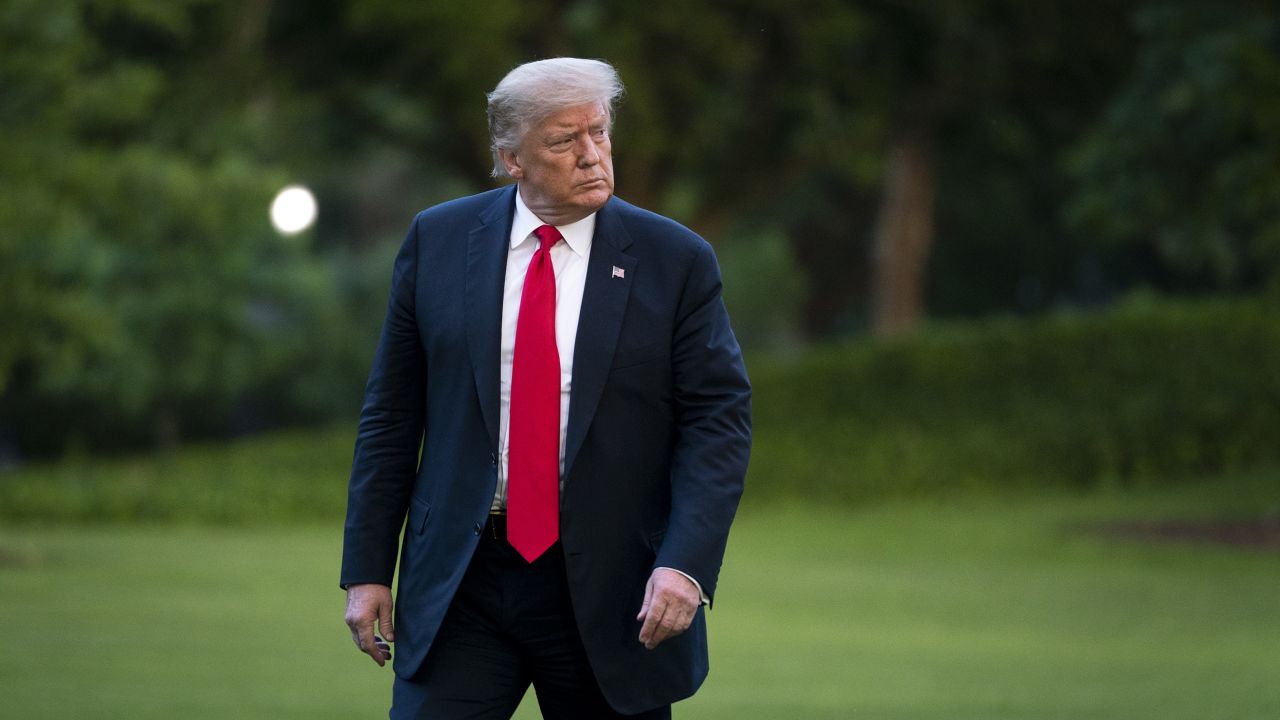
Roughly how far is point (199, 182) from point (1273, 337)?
1779 centimetres

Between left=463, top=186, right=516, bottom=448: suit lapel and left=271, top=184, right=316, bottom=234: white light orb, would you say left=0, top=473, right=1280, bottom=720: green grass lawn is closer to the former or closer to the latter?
left=271, top=184, right=316, bottom=234: white light orb

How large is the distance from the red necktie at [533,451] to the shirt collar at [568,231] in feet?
0.81

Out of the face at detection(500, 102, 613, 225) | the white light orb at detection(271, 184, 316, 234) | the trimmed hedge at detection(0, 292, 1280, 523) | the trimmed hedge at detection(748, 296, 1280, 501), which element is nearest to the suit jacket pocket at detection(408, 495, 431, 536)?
the face at detection(500, 102, 613, 225)

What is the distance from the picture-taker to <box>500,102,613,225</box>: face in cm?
402

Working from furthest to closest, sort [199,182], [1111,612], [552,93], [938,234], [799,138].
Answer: [938,234]
[799,138]
[199,182]
[1111,612]
[552,93]

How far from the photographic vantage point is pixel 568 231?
4.11m

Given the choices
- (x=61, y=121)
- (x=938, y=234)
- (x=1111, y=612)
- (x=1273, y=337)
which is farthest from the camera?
(x=938, y=234)

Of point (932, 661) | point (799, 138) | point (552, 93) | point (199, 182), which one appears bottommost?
point (932, 661)

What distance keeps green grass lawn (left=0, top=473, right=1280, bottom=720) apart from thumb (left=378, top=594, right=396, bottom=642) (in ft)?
17.3

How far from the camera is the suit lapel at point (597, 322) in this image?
3.94m

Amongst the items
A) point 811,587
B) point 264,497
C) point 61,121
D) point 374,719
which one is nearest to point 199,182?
point 61,121

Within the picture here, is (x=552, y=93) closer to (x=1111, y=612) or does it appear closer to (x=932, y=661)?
(x=932, y=661)

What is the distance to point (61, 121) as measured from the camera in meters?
16.4

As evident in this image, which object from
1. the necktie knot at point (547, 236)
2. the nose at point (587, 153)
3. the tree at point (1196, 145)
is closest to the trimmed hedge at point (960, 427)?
the tree at point (1196, 145)
